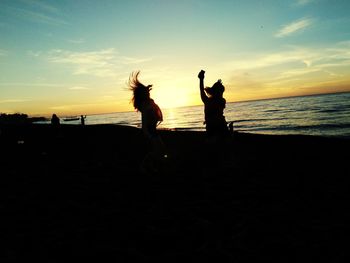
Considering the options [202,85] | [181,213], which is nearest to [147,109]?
[202,85]

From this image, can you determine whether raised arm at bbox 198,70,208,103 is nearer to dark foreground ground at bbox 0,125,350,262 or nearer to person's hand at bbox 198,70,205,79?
person's hand at bbox 198,70,205,79

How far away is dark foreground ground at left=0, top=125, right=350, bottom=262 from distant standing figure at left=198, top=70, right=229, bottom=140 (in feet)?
3.00

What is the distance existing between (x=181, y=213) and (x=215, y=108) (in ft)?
12.7

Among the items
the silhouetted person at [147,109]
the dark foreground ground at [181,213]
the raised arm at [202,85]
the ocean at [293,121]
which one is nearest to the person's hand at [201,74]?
the raised arm at [202,85]

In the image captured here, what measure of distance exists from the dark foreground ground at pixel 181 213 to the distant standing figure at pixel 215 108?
35.9 inches

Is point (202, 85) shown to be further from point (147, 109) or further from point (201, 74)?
point (147, 109)

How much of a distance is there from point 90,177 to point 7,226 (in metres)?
3.32

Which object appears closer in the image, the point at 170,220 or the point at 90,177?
the point at 170,220

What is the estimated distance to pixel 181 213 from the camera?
4484mm

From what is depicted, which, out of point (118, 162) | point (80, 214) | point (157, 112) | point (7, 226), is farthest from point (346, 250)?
point (118, 162)

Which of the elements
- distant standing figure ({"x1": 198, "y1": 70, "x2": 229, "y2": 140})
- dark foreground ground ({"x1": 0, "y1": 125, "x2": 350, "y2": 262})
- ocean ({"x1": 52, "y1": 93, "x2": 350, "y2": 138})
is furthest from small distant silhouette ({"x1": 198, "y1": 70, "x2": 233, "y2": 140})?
ocean ({"x1": 52, "y1": 93, "x2": 350, "y2": 138})

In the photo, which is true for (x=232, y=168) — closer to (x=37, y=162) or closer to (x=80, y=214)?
(x=80, y=214)

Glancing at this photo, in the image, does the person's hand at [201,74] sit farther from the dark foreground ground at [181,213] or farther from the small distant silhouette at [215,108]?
the dark foreground ground at [181,213]

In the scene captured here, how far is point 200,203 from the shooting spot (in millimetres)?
4961
